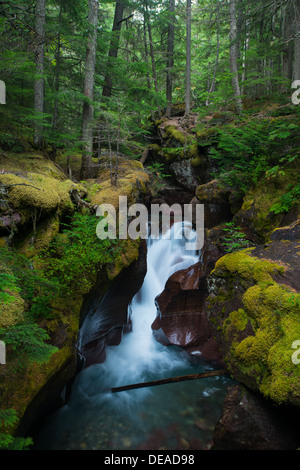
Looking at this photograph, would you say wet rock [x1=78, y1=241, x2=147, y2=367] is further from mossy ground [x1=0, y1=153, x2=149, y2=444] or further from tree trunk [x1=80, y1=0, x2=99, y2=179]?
tree trunk [x1=80, y1=0, x2=99, y2=179]

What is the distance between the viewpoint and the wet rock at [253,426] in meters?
3.17

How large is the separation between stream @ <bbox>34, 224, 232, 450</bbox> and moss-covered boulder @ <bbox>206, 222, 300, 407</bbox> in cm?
195

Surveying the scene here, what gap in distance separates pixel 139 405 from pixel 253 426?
2.87 m

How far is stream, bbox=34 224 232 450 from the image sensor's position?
4336 mm

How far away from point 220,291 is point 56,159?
8.19 metres

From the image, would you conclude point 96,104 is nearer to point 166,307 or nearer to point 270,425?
point 166,307

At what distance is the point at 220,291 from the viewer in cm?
495

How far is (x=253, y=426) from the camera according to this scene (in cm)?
335

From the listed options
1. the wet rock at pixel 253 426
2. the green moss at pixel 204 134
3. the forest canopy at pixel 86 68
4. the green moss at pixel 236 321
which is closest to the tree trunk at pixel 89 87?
the forest canopy at pixel 86 68

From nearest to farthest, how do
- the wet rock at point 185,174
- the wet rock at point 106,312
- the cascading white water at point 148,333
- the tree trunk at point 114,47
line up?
the wet rock at point 106,312
the cascading white water at point 148,333
the tree trunk at point 114,47
the wet rock at point 185,174

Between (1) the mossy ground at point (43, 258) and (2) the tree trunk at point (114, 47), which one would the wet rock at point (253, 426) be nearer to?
(1) the mossy ground at point (43, 258)

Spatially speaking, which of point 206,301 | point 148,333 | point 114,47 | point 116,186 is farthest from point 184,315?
point 114,47

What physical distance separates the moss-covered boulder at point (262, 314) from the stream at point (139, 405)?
1.95m
